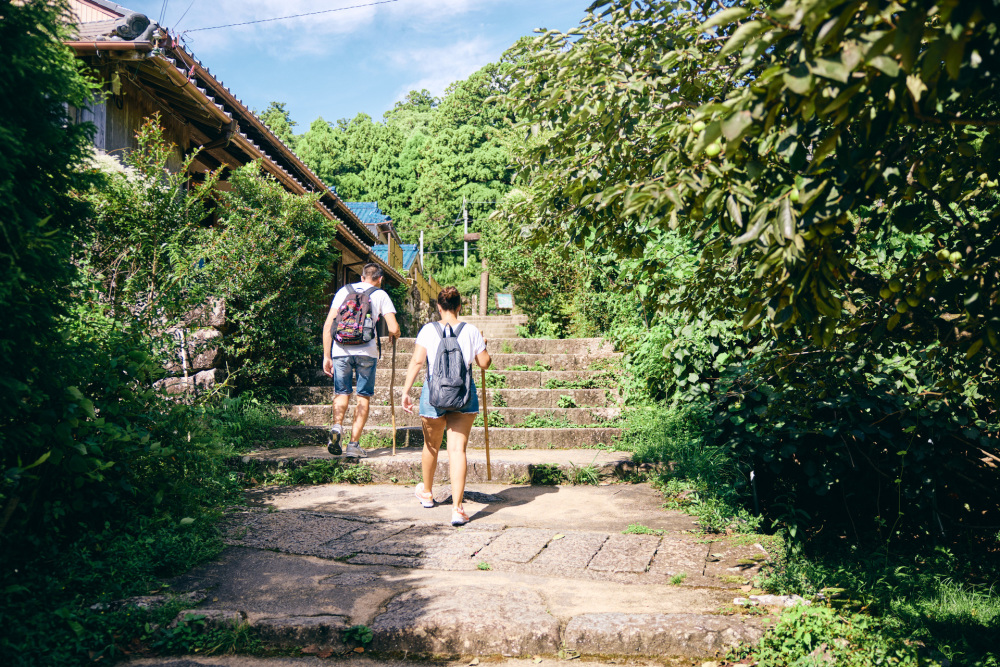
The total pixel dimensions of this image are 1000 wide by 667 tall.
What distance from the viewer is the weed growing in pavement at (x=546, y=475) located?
6.11 meters

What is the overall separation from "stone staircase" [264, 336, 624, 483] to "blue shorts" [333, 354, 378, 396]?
2.00 ft

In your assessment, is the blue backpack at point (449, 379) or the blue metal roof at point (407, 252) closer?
the blue backpack at point (449, 379)

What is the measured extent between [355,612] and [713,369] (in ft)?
11.1

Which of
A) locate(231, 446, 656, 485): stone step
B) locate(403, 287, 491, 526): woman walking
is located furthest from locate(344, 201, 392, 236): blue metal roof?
locate(403, 287, 491, 526): woman walking

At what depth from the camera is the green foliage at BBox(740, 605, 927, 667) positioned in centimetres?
263

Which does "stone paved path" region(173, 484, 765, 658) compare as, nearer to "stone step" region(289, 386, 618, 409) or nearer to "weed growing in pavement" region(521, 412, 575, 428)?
"weed growing in pavement" region(521, 412, 575, 428)

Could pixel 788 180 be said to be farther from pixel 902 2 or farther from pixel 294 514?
pixel 294 514

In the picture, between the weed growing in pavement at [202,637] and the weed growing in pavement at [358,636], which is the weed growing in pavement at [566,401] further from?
the weed growing in pavement at [202,637]

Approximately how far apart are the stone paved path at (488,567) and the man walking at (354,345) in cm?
46

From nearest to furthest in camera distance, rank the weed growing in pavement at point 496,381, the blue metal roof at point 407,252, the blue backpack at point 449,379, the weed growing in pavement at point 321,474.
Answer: the blue backpack at point 449,379 < the weed growing in pavement at point 321,474 < the weed growing in pavement at point 496,381 < the blue metal roof at point 407,252

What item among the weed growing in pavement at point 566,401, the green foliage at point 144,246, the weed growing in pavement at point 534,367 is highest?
the green foliage at point 144,246

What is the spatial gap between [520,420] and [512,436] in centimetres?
71

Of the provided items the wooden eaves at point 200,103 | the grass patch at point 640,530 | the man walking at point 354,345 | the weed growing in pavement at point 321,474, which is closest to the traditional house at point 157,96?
the wooden eaves at point 200,103

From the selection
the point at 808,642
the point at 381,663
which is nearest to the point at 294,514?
the point at 381,663
